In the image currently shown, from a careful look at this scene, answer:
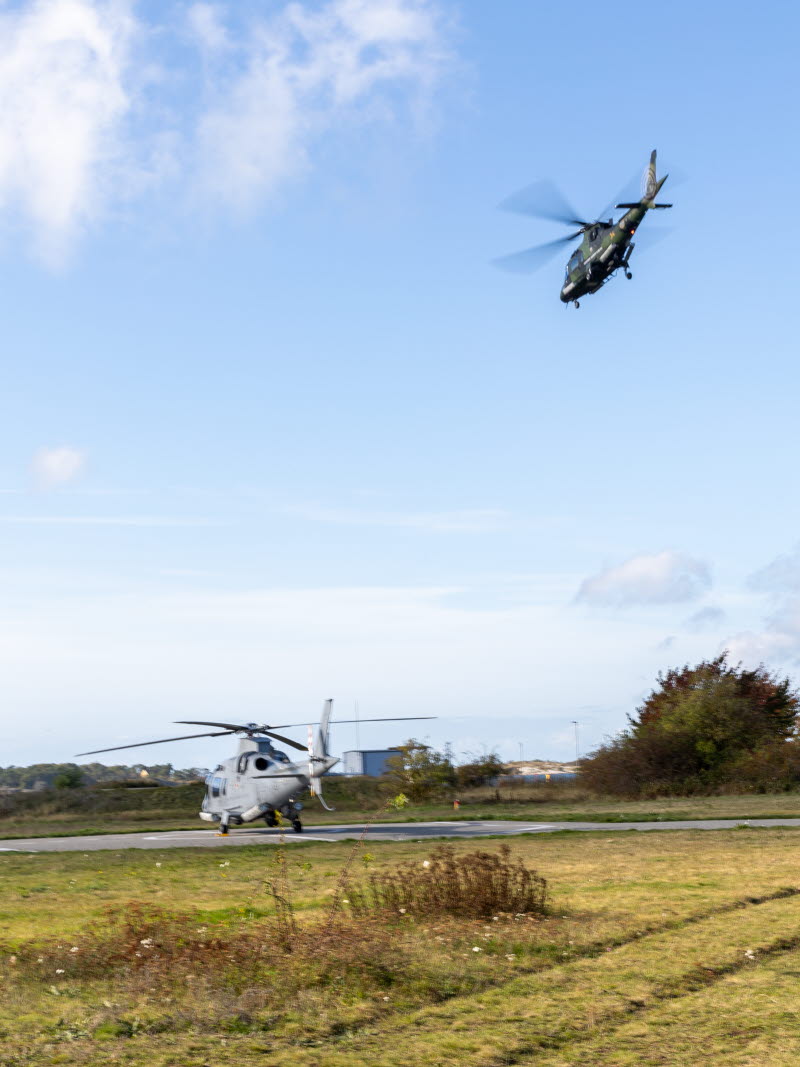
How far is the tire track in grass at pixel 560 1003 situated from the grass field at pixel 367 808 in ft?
63.6

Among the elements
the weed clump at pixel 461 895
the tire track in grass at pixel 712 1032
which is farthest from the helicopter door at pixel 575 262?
the tire track in grass at pixel 712 1032

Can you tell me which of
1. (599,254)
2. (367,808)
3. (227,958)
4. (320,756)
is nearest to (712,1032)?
(227,958)

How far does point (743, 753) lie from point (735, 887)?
33.6m

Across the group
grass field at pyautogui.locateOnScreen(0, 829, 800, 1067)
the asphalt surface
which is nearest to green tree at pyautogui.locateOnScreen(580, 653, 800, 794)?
the asphalt surface

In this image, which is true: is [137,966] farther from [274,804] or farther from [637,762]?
[637,762]

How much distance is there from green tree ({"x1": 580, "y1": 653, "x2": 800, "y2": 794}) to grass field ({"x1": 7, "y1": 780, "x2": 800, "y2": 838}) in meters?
1.76

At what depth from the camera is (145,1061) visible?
751 centimetres

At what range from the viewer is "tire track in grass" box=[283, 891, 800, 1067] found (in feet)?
24.9

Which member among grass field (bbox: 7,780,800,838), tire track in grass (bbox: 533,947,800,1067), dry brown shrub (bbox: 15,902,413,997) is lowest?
tire track in grass (bbox: 533,947,800,1067)

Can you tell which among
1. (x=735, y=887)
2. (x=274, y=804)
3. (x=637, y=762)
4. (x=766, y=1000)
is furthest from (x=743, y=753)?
(x=766, y=1000)

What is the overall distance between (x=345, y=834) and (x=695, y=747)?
24.1 metres

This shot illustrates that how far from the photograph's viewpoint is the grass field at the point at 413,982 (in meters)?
7.75

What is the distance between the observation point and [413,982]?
→ 9.46 meters

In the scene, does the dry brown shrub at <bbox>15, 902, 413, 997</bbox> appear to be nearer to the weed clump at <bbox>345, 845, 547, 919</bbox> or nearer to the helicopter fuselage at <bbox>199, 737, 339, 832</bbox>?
the weed clump at <bbox>345, 845, 547, 919</bbox>
